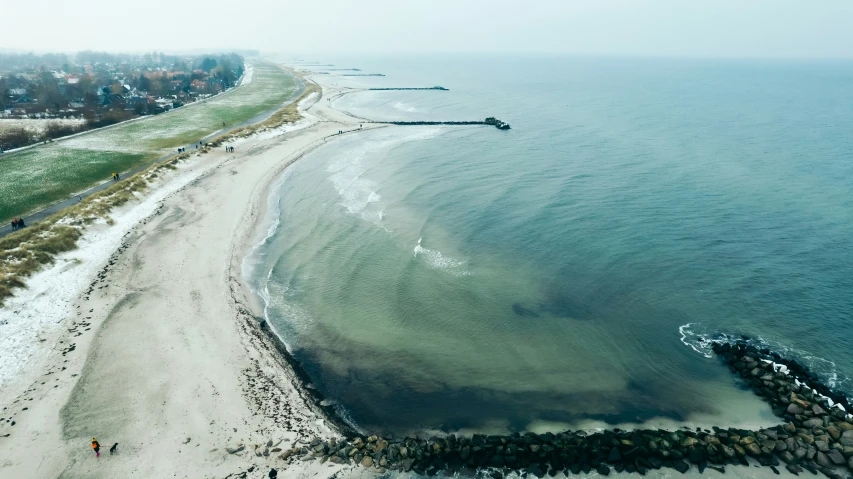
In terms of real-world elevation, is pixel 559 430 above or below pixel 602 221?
below

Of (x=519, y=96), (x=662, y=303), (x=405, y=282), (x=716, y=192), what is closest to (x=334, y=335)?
(x=405, y=282)

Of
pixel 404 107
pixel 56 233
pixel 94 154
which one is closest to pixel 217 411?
pixel 56 233

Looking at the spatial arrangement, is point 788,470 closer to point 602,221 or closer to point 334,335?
point 334,335

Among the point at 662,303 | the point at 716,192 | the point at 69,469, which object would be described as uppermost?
the point at 716,192

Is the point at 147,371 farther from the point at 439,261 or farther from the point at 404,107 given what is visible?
the point at 404,107

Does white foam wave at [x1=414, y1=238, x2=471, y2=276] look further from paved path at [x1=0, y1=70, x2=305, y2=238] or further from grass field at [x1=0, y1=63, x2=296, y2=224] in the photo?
grass field at [x1=0, y1=63, x2=296, y2=224]

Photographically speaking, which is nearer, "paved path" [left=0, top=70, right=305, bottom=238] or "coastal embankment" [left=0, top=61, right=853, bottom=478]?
"coastal embankment" [left=0, top=61, right=853, bottom=478]

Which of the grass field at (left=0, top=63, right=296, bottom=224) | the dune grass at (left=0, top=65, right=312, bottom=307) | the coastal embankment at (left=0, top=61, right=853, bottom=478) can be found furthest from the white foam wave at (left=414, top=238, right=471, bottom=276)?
the grass field at (left=0, top=63, right=296, bottom=224)
